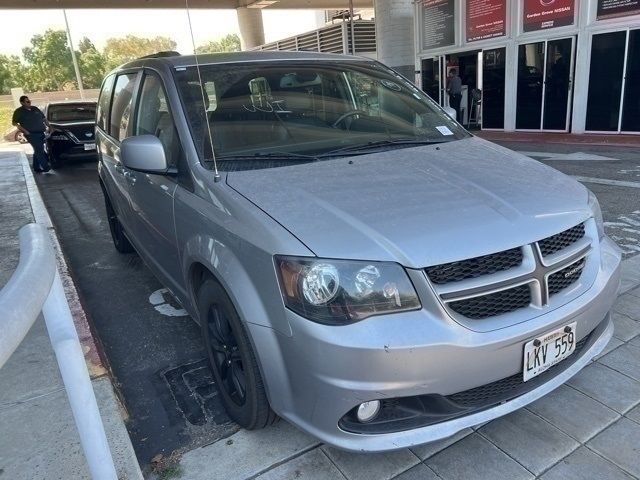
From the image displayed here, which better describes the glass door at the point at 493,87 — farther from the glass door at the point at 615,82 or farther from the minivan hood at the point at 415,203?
the minivan hood at the point at 415,203

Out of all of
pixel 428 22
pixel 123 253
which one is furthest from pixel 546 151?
pixel 123 253

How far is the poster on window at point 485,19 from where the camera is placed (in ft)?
44.1

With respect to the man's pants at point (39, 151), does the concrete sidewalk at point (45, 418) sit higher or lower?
lower

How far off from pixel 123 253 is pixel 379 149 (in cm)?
365

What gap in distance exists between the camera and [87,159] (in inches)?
513

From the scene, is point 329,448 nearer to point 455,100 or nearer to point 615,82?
point 615,82

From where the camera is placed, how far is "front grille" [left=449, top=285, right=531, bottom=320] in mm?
1911

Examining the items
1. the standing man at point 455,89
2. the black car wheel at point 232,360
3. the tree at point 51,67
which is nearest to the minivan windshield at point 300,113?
the black car wheel at point 232,360

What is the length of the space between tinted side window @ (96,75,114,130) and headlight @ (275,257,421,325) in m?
3.67

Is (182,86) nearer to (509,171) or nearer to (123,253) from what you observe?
(509,171)

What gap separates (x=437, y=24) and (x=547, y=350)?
15.4 m

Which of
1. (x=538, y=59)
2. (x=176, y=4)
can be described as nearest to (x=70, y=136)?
(x=538, y=59)

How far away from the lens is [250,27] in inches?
1129

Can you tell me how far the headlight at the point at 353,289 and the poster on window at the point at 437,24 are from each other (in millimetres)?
14899
